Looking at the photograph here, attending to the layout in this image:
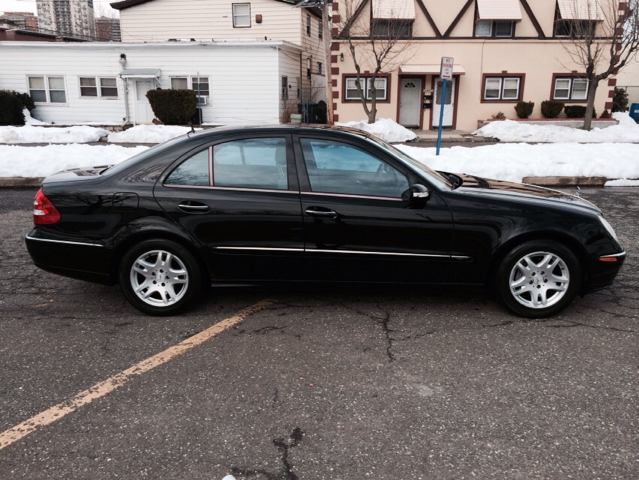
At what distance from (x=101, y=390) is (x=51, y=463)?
71 cm

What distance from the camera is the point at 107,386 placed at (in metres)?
3.53

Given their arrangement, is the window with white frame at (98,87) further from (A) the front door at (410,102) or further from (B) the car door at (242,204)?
(B) the car door at (242,204)

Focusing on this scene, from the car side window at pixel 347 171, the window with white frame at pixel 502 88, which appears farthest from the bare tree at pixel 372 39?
the car side window at pixel 347 171

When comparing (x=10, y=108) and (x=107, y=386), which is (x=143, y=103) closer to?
(x=10, y=108)

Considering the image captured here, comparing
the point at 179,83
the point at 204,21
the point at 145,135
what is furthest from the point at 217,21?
the point at 145,135

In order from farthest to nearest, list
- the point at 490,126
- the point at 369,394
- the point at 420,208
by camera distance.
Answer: the point at 490,126
the point at 420,208
the point at 369,394

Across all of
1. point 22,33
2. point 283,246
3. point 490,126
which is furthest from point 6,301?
point 22,33

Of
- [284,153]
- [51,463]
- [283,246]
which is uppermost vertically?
[284,153]

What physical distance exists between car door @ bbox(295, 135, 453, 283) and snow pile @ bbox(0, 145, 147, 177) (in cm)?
847

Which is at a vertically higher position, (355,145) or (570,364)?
(355,145)

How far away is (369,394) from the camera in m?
3.43

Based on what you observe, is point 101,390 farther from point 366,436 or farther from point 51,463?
point 366,436

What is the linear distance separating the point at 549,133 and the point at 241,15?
1699cm

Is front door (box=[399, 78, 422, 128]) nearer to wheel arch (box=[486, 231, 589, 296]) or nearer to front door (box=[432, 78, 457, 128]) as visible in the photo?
front door (box=[432, 78, 457, 128])
